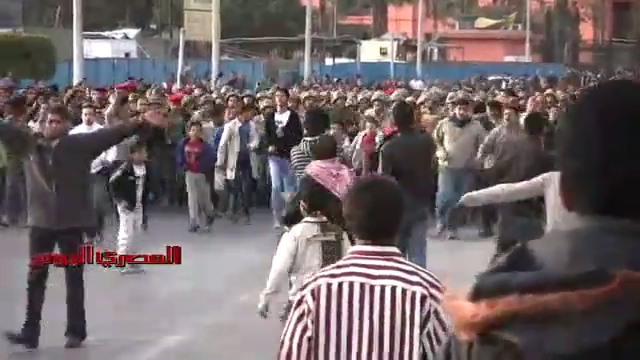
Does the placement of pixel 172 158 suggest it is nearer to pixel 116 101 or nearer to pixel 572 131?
pixel 116 101

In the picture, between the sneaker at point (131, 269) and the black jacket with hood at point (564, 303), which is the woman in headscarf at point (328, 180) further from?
the sneaker at point (131, 269)

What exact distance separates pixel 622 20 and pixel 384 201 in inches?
51.3

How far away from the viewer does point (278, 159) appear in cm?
1712

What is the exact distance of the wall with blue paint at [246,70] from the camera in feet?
135

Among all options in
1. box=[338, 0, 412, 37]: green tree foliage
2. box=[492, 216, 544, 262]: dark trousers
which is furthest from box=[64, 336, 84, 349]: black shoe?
box=[338, 0, 412, 37]: green tree foliage

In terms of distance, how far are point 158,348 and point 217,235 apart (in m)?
7.56

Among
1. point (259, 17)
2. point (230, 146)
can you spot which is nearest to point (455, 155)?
point (230, 146)

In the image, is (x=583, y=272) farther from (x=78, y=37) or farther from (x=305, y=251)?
(x=78, y=37)

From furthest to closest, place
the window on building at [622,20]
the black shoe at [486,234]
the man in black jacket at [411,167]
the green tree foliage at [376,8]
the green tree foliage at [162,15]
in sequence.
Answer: the green tree foliage at [376,8], the green tree foliage at [162,15], the black shoe at [486,234], the man in black jacket at [411,167], the window on building at [622,20]

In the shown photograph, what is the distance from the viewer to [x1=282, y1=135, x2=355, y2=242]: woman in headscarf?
6.79 metres

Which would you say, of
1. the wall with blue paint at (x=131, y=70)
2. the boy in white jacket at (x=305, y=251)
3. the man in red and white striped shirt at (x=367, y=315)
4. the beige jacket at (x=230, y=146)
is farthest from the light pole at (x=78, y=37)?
the man in red and white striped shirt at (x=367, y=315)

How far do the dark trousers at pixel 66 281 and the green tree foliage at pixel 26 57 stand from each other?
34307 mm

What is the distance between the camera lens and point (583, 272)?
8.05 feet

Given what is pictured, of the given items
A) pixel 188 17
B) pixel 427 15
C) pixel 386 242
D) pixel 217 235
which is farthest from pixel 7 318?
pixel 427 15
